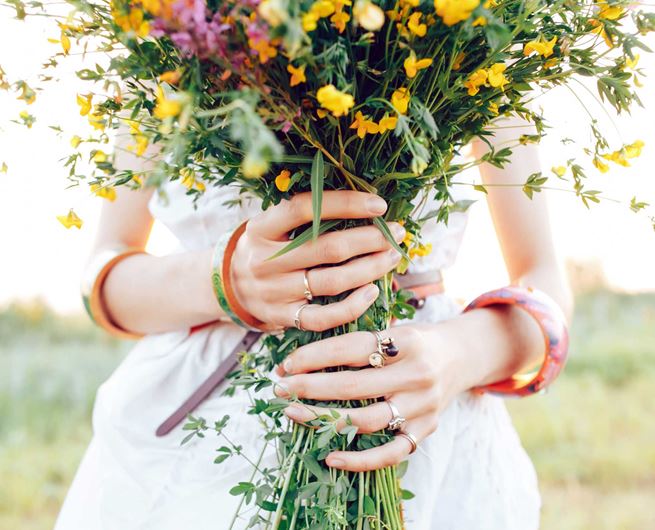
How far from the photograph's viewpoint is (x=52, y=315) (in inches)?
149

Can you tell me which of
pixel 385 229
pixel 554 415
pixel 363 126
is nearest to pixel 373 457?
pixel 385 229

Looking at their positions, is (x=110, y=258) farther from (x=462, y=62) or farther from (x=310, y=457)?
(x=462, y=62)

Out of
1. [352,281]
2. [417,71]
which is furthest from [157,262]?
[417,71]

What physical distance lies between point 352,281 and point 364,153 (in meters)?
0.14

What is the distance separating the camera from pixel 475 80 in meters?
0.66

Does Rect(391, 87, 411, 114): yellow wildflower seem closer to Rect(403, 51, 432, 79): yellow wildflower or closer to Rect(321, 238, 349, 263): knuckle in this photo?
Rect(403, 51, 432, 79): yellow wildflower

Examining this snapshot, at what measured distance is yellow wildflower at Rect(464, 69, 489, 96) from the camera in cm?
65

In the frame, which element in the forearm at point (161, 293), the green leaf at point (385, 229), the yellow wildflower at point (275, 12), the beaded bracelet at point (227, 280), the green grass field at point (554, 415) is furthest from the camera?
the green grass field at point (554, 415)

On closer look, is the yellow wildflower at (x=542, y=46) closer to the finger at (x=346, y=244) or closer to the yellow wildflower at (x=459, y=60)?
the yellow wildflower at (x=459, y=60)

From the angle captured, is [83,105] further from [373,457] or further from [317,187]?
[373,457]

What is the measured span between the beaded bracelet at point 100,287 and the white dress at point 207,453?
54 millimetres

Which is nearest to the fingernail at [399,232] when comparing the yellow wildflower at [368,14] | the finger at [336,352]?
the finger at [336,352]

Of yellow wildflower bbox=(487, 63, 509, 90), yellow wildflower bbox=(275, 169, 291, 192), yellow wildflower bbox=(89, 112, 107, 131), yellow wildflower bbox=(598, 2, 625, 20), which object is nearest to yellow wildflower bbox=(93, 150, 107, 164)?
yellow wildflower bbox=(89, 112, 107, 131)

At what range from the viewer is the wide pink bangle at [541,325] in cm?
99
